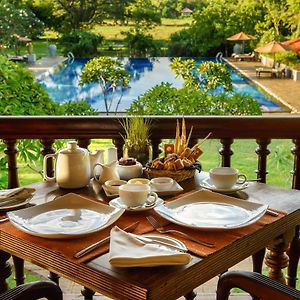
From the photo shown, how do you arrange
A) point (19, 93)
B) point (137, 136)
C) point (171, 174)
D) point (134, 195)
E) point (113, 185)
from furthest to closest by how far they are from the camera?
point (19, 93) → point (137, 136) → point (171, 174) → point (113, 185) → point (134, 195)

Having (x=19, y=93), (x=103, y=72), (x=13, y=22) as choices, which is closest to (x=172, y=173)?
(x=19, y=93)

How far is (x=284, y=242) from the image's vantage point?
59.2 inches

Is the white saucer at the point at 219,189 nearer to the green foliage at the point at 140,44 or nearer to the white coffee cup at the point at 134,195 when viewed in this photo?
the white coffee cup at the point at 134,195

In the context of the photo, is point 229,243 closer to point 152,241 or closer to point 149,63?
point 152,241

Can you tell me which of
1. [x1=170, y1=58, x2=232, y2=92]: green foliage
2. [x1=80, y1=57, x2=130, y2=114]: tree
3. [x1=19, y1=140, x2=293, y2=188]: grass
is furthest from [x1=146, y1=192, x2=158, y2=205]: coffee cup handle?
[x1=80, y1=57, x2=130, y2=114]: tree

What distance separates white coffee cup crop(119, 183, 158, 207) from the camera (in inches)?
52.2

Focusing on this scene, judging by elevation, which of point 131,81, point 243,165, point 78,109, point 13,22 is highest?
point 13,22

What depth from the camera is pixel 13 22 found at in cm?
1146

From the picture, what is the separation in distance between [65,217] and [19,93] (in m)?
2.03

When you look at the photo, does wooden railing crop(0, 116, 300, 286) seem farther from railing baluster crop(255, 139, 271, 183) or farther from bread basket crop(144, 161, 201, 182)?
bread basket crop(144, 161, 201, 182)

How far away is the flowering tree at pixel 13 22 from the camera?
11320 millimetres

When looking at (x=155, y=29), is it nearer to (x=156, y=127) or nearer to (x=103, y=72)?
(x=103, y=72)

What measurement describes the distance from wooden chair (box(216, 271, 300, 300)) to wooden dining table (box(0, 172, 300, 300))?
84mm

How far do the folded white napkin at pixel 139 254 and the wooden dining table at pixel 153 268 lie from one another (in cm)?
1
